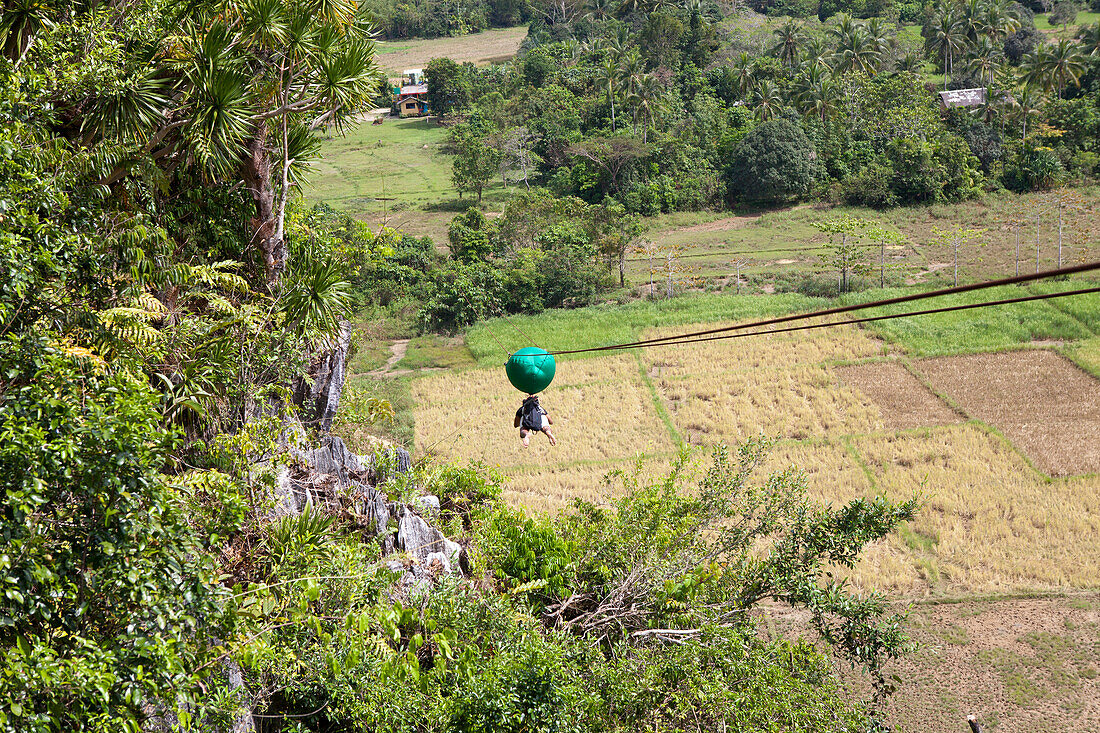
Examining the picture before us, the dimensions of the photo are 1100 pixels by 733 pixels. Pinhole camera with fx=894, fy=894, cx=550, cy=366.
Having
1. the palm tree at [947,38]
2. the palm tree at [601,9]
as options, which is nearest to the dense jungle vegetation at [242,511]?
the palm tree at [947,38]

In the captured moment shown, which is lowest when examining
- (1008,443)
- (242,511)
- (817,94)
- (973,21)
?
(1008,443)

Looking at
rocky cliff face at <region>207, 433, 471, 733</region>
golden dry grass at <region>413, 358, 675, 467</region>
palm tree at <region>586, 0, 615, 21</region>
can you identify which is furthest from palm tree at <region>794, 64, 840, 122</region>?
rocky cliff face at <region>207, 433, 471, 733</region>

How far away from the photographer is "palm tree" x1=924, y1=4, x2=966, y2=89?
177ft

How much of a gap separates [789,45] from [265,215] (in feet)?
157

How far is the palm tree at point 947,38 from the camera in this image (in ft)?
177

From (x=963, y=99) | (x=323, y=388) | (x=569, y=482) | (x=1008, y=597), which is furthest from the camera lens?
(x=963, y=99)

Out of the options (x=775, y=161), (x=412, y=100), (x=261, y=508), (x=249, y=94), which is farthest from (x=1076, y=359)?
(x=412, y=100)

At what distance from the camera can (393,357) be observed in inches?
1211

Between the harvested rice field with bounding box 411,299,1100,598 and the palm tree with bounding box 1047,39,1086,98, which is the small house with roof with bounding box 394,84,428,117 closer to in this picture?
the palm tree with bounding box 1047,39,1086,98

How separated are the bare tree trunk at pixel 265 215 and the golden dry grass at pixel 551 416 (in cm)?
1014

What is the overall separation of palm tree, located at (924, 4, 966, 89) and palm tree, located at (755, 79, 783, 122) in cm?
1200

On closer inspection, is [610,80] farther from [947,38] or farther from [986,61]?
[986,61]

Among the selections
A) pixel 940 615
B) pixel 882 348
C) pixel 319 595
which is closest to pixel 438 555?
pixel 319 595

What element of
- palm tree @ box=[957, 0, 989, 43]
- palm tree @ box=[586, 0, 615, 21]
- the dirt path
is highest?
palm tree @ box=[586, 0, 615, 21]
